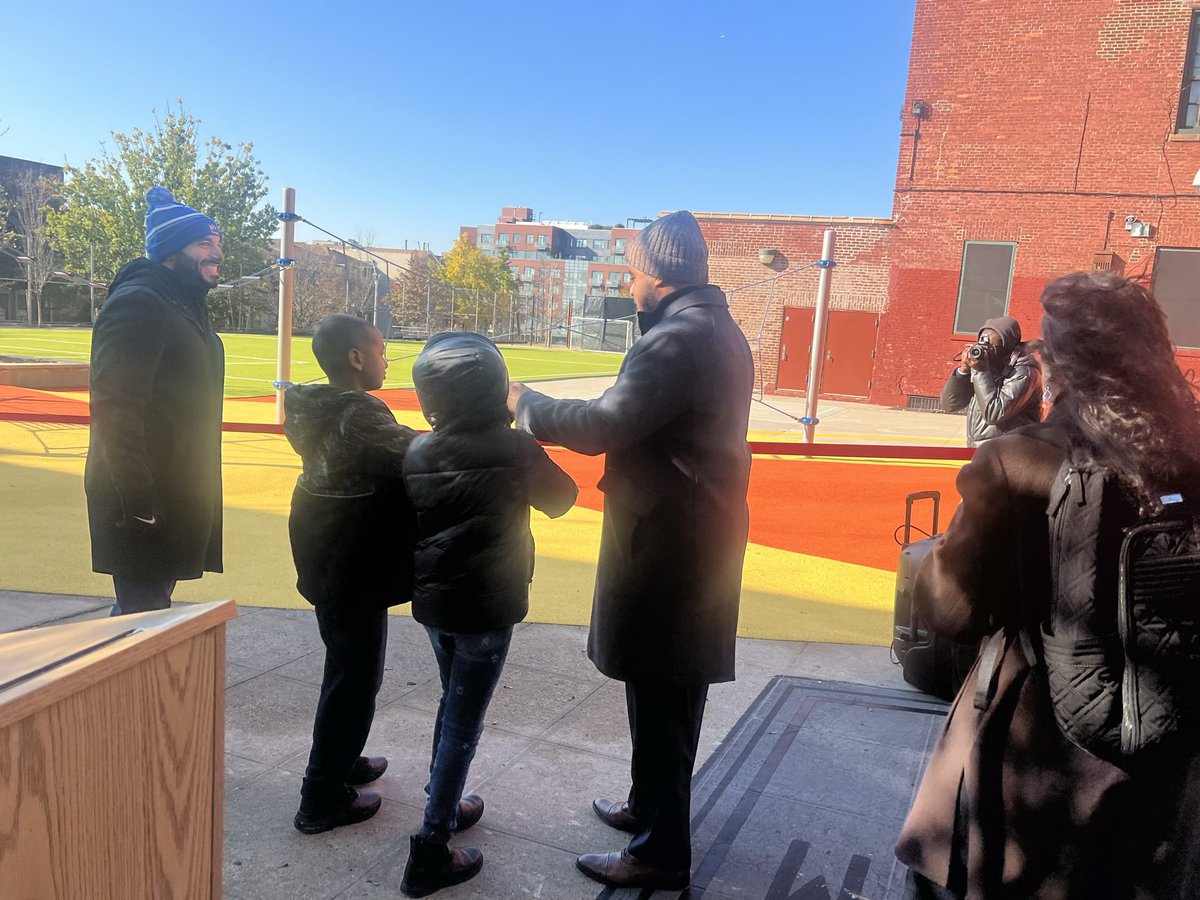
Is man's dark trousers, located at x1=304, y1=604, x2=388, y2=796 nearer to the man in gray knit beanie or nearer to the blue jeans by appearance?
the blue jeans

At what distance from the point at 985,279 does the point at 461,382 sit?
20461 mm

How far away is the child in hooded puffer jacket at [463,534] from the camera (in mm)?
2400

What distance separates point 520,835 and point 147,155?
34765 mm

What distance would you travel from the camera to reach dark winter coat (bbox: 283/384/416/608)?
255 centimetres

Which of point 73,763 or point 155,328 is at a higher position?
point 155,328

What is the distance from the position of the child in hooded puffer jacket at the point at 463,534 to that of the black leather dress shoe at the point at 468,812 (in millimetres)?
281

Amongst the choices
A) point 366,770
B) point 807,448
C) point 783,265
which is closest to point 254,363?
point 783,265

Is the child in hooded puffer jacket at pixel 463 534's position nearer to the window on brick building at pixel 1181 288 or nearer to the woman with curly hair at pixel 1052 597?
the woman with curly hair at pixel 1052 597

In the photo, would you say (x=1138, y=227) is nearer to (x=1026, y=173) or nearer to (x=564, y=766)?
(x=1026, y=173)

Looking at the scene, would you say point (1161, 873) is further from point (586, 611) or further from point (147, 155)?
point (147, 155)

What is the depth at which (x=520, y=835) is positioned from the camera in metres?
2.88

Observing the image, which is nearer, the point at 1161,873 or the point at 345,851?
the point at 1161,873

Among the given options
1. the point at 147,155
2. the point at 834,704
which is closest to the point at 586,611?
the point at 834,704

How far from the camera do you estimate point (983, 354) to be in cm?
492
